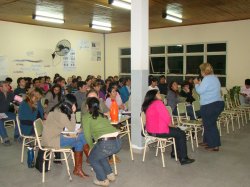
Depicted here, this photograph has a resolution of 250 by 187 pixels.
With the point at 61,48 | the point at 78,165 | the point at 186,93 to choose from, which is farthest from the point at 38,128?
the point at 61,48

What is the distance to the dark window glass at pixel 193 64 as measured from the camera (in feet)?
31.5

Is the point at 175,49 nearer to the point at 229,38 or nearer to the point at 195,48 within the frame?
the point at 195,48

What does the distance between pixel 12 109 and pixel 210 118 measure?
13.1ft

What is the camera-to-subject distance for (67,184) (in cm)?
343

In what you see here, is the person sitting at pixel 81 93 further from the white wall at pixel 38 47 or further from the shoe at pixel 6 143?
the white wall at pixel 38 47

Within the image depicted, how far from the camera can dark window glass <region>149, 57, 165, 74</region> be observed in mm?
10484

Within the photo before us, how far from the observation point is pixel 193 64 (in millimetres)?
9750

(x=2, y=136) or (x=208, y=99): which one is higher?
(x=208, y=99)

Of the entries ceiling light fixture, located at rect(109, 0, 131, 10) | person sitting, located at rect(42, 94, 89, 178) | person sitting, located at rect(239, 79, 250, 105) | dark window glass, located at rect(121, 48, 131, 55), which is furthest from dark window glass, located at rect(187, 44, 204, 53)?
person sitting, located at rect(42, 94, 89, 178)

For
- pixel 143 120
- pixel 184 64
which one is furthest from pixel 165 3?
pixel 184 64

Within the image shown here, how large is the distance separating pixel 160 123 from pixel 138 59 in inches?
46.3

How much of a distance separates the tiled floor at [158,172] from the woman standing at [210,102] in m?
0.24

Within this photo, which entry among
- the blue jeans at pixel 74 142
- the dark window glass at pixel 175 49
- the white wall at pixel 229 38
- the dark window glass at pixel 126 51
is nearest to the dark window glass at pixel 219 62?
the white wall at pixel 229 38

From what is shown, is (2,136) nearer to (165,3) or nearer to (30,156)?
(30,156)
